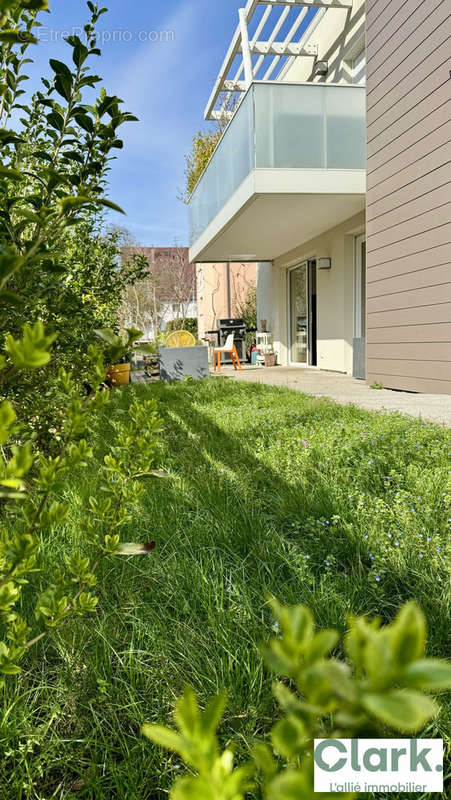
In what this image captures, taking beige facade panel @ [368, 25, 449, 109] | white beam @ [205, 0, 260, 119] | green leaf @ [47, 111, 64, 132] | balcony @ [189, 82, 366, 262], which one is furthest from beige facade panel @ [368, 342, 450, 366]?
white beam @ [205, 0, 260, 119]

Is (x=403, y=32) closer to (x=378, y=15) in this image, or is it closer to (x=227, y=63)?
(x=378, y=15)

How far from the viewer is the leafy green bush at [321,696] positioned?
224 mm

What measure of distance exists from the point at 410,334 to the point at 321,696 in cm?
588

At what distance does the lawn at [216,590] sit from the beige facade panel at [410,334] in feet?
8.73

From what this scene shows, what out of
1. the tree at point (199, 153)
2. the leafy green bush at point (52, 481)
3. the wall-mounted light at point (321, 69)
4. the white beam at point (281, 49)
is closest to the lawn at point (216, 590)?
the leafy green bush at point (52, 481)

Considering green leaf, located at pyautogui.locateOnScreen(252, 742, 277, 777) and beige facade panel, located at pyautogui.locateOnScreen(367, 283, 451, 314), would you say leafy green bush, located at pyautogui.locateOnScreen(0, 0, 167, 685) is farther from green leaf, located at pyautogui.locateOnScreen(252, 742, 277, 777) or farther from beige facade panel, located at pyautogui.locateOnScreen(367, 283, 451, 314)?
beige facade panel, located at pyautogui.locateOnScreen(367, 283, 451, 314)

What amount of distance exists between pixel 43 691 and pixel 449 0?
6.42m

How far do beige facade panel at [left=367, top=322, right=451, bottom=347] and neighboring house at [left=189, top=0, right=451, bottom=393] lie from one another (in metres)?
0.02

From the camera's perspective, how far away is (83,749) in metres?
0.97

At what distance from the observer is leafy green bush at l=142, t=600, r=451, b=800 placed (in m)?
0.22

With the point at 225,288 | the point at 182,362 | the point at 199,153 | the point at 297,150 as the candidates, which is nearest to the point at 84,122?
the point at 297,150

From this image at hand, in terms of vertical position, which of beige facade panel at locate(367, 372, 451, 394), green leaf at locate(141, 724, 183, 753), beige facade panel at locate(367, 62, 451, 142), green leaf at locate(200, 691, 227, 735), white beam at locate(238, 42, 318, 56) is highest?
white beam at locate(238, 42, 318, 56)

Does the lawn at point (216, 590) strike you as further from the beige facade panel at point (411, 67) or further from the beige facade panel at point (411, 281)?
the beige facade panel at point (411, 67)

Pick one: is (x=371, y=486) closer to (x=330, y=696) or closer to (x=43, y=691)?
(x=43, y=691)
